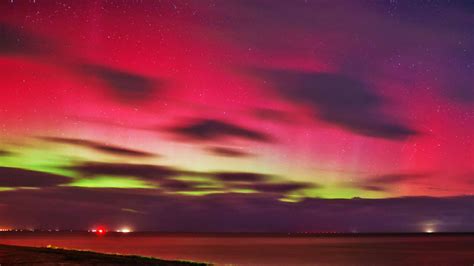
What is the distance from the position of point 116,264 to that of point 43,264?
195 inches

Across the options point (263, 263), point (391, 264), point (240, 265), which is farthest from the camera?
point (391, 264)

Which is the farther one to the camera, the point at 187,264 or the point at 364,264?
the point at 364,264

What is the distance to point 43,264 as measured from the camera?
122 ft

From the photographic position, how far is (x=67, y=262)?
129ft

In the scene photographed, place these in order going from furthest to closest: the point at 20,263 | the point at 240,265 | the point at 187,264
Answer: the point at 240,265
the point at 187,264
the point at 20,263

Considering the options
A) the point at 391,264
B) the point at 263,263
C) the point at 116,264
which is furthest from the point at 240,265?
the point at 116,264

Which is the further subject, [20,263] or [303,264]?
[303,264]

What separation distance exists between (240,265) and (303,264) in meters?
11.9

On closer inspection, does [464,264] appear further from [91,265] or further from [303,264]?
[91,265]

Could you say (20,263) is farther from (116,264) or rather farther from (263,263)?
(263,263)

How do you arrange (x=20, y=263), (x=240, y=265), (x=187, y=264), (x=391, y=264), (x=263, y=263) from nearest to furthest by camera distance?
(x=20, y=263)
(x=187, y=264)
(x=240, y=265)
(x=263, y=263)
(x=391, y=264)

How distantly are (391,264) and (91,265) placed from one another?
55.6 m

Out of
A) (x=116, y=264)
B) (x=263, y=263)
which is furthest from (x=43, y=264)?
(x=263, y=263)

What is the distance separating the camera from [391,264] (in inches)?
3182
